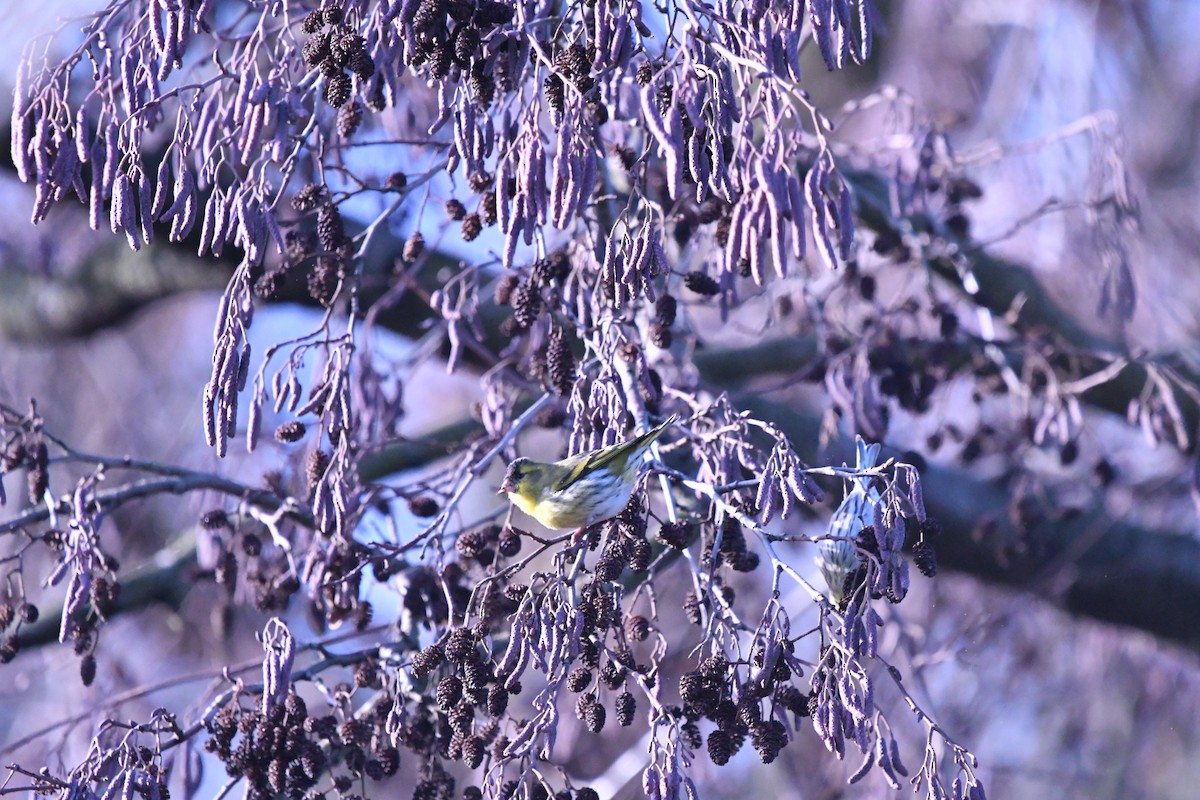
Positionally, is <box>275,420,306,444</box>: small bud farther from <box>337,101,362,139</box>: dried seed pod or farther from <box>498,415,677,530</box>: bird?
<box>337,101,362,139</box>: dried seed pod

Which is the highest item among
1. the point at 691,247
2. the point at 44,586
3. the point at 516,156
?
the point at 516,156

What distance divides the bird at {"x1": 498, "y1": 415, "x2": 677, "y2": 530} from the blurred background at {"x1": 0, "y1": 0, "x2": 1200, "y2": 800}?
2.27 meters

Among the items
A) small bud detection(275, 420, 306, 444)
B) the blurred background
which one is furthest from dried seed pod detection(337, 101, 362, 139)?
the blurred background

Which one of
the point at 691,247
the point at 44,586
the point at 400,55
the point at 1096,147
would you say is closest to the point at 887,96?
the point at 1096,147

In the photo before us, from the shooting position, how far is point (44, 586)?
3.11m

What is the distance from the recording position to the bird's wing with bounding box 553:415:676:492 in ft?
9.29

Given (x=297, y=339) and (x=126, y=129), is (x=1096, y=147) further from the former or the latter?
(x=126, y=129)

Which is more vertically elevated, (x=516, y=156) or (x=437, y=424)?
(x=516, y=156)

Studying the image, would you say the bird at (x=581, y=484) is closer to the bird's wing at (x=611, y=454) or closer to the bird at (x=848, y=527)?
the bird's wing at (x=611, y=454)

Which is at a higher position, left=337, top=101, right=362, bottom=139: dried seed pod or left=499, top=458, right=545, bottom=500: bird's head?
left=337, top=101, right=362, bottom=139: dried seed pod


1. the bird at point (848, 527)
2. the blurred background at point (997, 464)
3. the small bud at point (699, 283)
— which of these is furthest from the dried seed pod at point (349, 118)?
the blurred background at point (997, 464)

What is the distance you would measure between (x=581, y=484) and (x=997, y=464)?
4269mm

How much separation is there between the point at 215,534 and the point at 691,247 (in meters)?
1.62

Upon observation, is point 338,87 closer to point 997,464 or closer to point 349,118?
point 349,118
